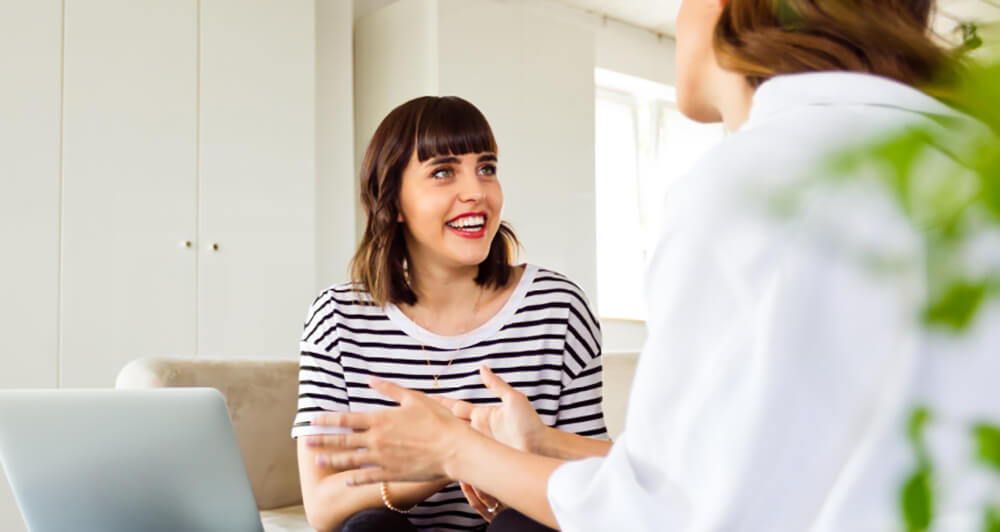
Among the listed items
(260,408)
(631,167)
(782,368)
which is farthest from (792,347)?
(631,167)

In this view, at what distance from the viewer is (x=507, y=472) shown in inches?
30.8

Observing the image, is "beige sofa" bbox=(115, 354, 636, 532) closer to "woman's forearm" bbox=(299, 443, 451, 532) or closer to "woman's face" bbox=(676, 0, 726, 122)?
"woman's forearm" bbox=(299, 443, 451, 532)

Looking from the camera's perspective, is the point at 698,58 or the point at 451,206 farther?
the point at 451,206

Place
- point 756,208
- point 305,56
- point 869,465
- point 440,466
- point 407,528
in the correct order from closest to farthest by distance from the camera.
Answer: point 756,208 → point 869,465 → point 440,466 → point 407,528 → point 305,56

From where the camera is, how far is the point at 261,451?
1.99m

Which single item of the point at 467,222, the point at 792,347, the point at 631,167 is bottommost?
the point at 792,347

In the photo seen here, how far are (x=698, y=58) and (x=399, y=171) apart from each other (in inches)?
37.9

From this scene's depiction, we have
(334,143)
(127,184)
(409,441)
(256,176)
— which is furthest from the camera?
(334,143)

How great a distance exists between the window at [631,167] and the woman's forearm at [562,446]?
4.71 metres

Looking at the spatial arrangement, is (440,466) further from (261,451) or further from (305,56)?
(305,56)

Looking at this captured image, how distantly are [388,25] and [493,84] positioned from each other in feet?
1.91

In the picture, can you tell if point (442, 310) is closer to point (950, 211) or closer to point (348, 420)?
point (348, 420)

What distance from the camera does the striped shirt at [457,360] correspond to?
1.62 metres

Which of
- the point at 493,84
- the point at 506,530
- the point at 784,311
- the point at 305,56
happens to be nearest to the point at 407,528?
the point at 506,530
